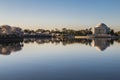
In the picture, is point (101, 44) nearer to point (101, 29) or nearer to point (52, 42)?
point (52, 42)

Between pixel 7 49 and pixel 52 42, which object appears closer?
pixel 7 49

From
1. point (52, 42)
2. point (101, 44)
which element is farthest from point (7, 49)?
point (52, 42)

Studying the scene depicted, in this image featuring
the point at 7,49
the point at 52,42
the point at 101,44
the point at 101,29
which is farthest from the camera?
the point at 101,29

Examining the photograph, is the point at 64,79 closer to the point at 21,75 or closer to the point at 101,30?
the point at 21,75

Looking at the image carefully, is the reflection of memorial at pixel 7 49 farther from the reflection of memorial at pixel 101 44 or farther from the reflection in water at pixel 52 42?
the reflection of memorial at pixel 101 44

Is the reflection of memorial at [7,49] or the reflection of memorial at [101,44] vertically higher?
the reflection of memorial at [7,49]

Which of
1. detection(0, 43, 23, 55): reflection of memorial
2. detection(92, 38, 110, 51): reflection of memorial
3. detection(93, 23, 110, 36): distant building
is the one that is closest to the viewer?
detection(0, 43, 23, 55): reflection of memorial

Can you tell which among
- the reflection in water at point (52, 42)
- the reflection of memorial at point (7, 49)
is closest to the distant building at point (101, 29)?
the reflection in water at point (52, 42)

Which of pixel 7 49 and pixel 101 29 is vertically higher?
pixel 101 29

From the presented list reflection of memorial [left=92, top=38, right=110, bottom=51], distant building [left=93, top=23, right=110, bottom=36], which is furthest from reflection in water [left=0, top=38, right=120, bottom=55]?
distant building [left=93, top=23, right=110, bottom=36]

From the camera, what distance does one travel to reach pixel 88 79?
10633mm

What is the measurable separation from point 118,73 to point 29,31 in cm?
9399

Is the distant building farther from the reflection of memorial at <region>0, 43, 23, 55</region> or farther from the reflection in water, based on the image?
the reflection of memorial at <region>0, 43, 23, 55</region>

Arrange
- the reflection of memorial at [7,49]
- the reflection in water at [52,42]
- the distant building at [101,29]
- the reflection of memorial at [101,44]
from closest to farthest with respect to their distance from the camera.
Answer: the reflection of memorial at [7,49] < the reflection in water at [52,42] < the reflection of memorial at [101,44] < the distant building at [101,29]
